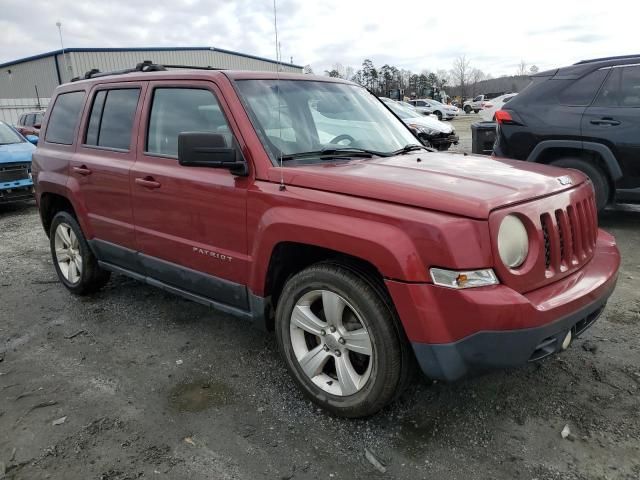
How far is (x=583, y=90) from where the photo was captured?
6.06 metres

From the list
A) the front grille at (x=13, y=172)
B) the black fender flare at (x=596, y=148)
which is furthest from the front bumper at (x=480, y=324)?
the front grille at (x=13, y=172)

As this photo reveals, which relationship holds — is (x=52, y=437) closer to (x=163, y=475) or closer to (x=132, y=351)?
(x=163, y=475)

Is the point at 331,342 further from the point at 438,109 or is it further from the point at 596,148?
the point at 438,109

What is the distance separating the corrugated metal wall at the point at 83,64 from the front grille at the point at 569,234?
3366 centimetres

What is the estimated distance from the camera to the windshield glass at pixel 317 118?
3.14 m

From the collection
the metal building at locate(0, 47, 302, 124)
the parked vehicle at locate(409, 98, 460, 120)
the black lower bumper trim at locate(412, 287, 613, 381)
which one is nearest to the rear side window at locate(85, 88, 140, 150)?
the black lower bumper trim at locate(412, 287, 613, 381)

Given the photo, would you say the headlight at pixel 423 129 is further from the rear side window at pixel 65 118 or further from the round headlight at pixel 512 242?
the round headlight at pixel 512 242

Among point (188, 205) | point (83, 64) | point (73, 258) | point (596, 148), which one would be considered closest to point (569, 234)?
point (188, 205)

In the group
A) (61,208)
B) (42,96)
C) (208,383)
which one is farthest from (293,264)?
(42,96)

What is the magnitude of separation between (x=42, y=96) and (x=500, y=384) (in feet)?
143

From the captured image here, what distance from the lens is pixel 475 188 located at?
8.05ft

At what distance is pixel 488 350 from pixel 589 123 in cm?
473

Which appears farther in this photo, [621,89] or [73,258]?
[621,89]

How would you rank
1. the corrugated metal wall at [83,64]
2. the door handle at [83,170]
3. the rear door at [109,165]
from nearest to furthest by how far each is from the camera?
the rear door at [109,165] → the door handle at [83,170] → the corrugated metal wall at [83,64]
